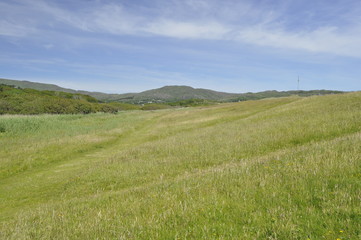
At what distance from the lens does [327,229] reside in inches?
171

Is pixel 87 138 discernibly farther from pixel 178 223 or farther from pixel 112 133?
pixel 178 223

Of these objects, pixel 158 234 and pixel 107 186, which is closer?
pixel 158 234

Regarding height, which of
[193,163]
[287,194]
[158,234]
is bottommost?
[193,163]

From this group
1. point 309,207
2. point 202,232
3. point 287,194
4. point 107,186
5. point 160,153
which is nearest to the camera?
point 202,232

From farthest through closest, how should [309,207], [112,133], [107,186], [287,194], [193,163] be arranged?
[112,133] < [193,163] < [107,186] < [287,194] < [309,207]

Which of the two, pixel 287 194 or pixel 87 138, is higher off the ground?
pixel 287 194

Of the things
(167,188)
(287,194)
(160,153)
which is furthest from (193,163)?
(287,194)

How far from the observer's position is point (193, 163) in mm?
14812

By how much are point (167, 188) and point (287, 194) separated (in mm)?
4216

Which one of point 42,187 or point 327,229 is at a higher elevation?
point 327,229

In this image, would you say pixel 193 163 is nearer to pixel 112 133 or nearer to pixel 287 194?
pixel 287 194

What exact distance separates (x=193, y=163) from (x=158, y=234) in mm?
9880

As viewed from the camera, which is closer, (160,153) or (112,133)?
(160,153)

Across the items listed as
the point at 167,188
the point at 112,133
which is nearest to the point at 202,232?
the point at 167,188
